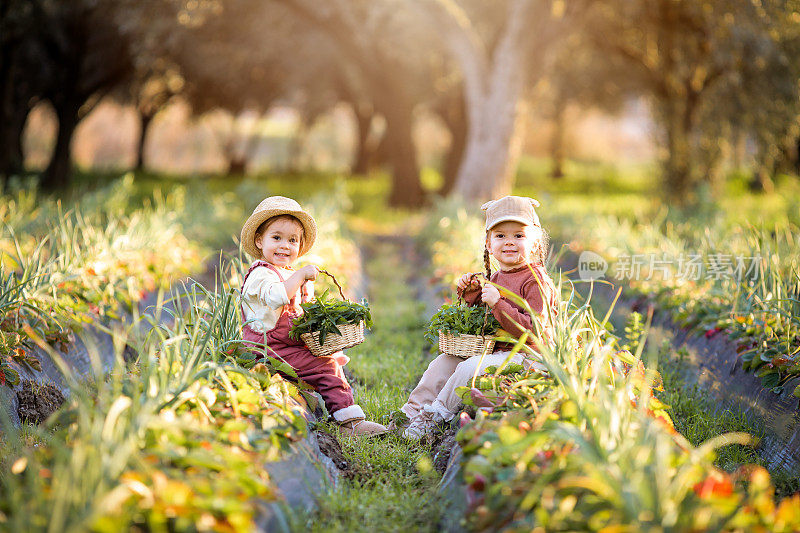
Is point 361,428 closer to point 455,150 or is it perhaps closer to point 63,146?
point 63,146

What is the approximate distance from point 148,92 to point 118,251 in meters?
21.4

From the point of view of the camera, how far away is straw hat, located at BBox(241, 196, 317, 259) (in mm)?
4066

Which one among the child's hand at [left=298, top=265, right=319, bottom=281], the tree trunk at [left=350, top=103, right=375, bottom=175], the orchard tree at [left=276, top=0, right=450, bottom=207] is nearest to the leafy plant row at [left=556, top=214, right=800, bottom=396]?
the child's hand at [left=298, top=265, right=319, bottom=281]

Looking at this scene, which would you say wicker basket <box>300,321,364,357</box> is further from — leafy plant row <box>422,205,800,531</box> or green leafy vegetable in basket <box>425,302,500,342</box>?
leafy plant row <box>422,205,800,531</box>

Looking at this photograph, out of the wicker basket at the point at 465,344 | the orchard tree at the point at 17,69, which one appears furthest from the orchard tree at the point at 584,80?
the wicker basket at the point at 465,344

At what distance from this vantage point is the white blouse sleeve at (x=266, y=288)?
3846mm

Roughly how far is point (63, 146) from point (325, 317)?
15.2 meters

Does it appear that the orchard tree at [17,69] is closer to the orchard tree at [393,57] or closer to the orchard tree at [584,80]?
the orchard tree at [393,57]

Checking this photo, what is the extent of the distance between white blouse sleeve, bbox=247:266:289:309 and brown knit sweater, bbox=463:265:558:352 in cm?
104

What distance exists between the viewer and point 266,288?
388 cm

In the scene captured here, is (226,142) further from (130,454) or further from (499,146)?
(130,454)

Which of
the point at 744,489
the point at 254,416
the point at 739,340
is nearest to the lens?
the point at 254,416

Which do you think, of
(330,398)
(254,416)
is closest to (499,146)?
(330,398)

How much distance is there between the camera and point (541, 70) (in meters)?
13.4
